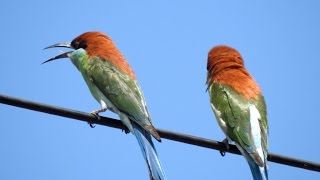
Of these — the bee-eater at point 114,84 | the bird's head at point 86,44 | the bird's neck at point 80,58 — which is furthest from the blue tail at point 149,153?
the bird's head at point 86,44

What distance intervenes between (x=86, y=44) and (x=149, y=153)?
146 cm

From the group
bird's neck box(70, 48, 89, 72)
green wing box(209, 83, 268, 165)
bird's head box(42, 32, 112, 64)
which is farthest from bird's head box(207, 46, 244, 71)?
bird's neck box(70, 48, 89, 72)

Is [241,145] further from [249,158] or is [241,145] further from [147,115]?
[147,115]

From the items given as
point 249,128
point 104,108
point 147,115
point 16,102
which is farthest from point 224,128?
point 16,102

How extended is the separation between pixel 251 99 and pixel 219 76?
1.37ft

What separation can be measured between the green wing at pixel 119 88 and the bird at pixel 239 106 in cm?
50

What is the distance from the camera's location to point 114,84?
145 inches

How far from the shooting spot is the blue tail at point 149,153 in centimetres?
305

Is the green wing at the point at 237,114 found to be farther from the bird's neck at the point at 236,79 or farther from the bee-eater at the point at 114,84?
the bee-eater at the point at 114,84

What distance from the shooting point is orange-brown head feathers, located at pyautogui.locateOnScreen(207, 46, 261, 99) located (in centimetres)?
363

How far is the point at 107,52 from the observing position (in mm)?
4070

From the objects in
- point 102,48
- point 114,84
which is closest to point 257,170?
point 114,84

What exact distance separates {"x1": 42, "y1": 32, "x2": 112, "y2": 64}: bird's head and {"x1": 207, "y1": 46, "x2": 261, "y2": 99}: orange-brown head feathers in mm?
846

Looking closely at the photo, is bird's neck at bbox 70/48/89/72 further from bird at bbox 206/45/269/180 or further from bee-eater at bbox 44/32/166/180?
bird at bbox 206/45/269/180
